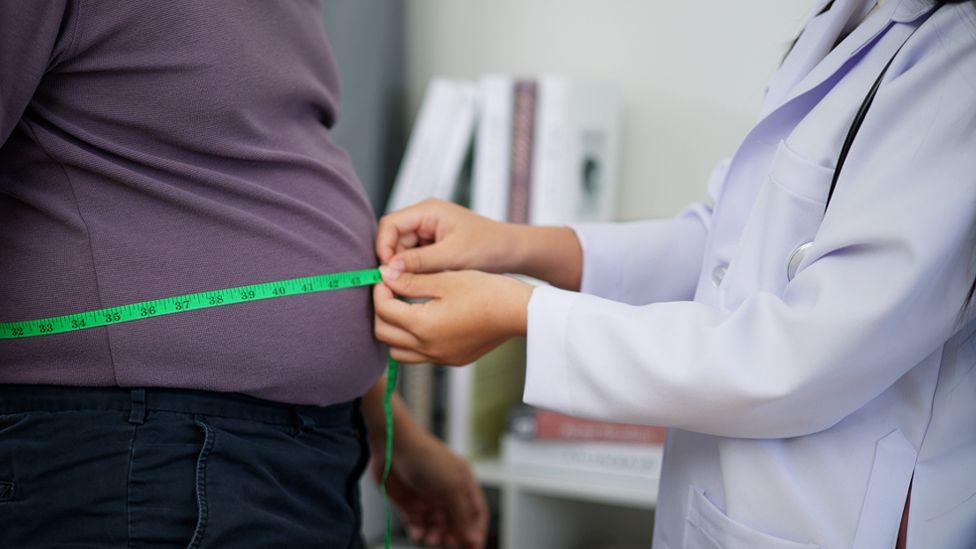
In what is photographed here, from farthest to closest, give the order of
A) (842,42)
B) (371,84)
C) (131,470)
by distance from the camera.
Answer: (371,84), (842,42), (131,470)

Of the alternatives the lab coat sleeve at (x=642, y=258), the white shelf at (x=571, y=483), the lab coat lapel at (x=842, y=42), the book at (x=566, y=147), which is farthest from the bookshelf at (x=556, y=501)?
the lab coat lapel at (x=842, y=42)

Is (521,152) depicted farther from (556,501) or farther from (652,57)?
(556,501)

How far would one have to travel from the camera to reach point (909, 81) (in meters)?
Result: 0.70

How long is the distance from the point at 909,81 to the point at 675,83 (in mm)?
1222

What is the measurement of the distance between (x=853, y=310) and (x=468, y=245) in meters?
0.45

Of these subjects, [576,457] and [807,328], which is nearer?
[807,328]

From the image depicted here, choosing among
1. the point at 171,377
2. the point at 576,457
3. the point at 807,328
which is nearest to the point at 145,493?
the point at 171,377

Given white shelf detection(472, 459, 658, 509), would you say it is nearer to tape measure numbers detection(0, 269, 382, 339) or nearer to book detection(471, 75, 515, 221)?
book detection(471, 75, 515, 221)

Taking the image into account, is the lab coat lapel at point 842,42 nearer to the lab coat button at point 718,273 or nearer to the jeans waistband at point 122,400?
the lab coat button at point 718,273

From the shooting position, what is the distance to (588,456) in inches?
66.0

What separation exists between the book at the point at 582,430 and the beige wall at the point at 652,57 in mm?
555

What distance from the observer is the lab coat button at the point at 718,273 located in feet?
2.87

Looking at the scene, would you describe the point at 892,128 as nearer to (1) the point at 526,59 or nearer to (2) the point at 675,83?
(2) the point at 675,83

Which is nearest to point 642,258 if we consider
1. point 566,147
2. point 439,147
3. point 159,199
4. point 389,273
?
point 389,273
